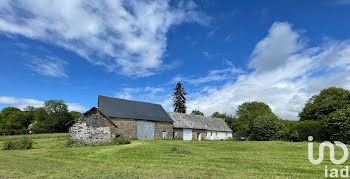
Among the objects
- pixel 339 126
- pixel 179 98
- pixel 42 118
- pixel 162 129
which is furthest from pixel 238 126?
pixel 42 118

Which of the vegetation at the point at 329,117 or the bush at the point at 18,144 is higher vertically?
the vegetation at the point at 329,117

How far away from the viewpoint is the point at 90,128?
23.8 meters

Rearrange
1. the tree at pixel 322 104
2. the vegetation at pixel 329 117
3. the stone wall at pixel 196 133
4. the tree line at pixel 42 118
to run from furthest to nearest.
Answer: the tree line at pixel 42 118
the stone wall at pixel 196 133
the tree at pixel 322 104
the vegetation at pixel 329 117

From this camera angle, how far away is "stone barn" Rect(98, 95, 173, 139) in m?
29.2

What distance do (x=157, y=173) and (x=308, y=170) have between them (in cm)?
626

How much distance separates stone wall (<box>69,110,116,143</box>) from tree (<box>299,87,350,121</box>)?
120 ft

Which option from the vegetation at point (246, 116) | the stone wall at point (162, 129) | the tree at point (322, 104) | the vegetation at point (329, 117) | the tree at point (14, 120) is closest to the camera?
the vegetation at point (329, 117)

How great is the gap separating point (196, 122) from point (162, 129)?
9.80 m

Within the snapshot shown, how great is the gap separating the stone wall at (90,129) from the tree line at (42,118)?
Result: 40.0 metres

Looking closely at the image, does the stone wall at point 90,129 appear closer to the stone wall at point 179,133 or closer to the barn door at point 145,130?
the barn door at point 145,130

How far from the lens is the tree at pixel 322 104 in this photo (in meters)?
36.1

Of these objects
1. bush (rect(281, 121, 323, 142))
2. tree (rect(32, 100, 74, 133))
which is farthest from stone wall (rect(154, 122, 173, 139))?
tree (rect(32, 100, 74, 133))

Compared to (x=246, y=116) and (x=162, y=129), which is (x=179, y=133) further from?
(x=246, y=116)

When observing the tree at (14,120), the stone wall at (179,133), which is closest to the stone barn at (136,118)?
the stone wall at (179,133)
